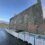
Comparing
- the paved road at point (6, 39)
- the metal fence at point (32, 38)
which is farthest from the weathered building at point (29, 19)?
the paved road at point (6, 39)

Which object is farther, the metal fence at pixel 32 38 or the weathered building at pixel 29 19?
the weathered building at pixel 29 19

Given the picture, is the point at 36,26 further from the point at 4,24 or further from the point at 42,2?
the point at 4,24

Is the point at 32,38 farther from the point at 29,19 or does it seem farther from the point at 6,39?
the point at 6,39

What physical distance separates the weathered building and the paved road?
0.26m

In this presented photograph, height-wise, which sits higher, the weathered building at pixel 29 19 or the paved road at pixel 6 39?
the weathered building at pixel 29 19

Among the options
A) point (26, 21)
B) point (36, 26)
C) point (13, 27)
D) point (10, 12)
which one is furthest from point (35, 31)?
point (10, 12)

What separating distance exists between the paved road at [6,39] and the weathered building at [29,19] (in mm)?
263

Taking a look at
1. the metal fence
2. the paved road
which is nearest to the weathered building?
the metal fence

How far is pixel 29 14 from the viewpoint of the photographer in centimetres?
306

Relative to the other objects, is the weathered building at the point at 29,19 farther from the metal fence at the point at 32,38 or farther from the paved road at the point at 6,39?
the paved road at the point at 6,39

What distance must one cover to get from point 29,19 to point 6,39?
861mm

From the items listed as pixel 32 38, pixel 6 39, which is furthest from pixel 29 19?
pixel 6 39

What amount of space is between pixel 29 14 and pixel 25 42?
0.75 metres

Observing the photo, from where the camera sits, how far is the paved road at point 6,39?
313 cm
